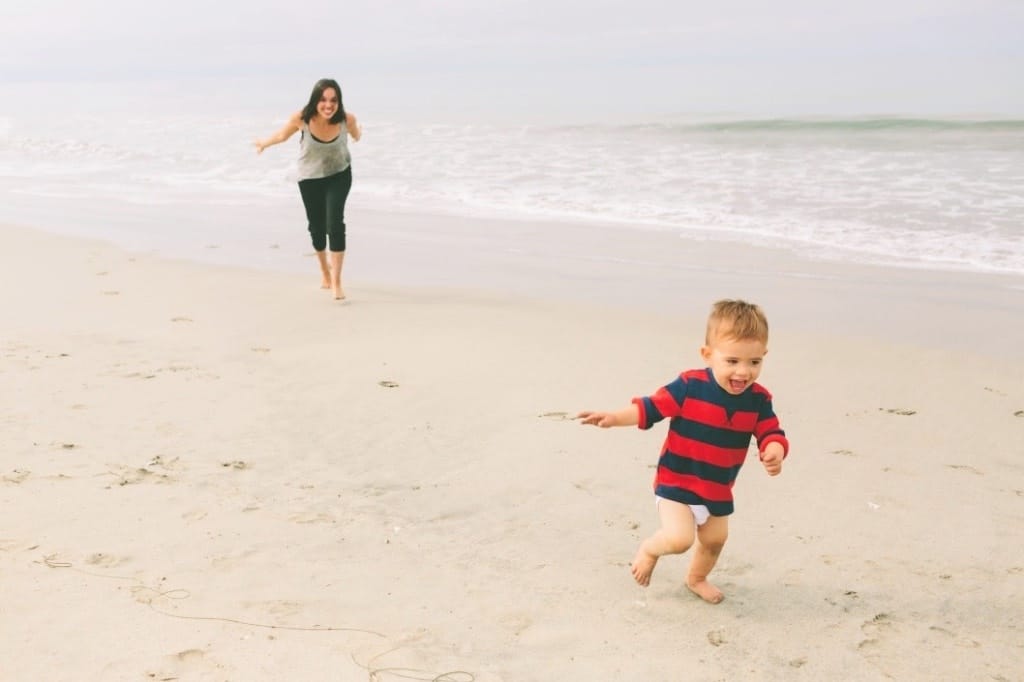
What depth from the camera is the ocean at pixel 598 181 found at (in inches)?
404

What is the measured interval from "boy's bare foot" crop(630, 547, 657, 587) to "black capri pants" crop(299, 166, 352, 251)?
17.0 feet

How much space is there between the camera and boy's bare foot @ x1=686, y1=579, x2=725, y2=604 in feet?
10.9

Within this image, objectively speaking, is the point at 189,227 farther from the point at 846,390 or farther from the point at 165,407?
the point at 846,390

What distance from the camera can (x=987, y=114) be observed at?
888 inches

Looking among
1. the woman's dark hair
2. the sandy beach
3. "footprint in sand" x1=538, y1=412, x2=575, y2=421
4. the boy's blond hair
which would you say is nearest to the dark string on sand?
the sandy beach

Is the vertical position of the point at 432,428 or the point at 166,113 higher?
the point at 166,113

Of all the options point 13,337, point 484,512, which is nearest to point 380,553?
point 484,512

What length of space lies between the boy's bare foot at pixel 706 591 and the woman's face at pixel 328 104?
5.51m

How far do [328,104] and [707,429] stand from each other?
547 centimetres

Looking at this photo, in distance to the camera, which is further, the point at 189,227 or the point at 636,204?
the point at 636,204

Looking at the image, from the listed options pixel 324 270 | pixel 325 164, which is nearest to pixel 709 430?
pixel 324 270

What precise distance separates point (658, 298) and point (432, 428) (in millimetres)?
3236

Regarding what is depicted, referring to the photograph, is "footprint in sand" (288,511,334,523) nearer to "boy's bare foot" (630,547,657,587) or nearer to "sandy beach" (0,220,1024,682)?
"sandy beach" (0,220,1024,682)

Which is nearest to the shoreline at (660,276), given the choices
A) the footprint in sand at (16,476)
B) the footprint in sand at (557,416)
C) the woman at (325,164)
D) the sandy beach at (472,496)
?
the sandy beach at (472,496)
